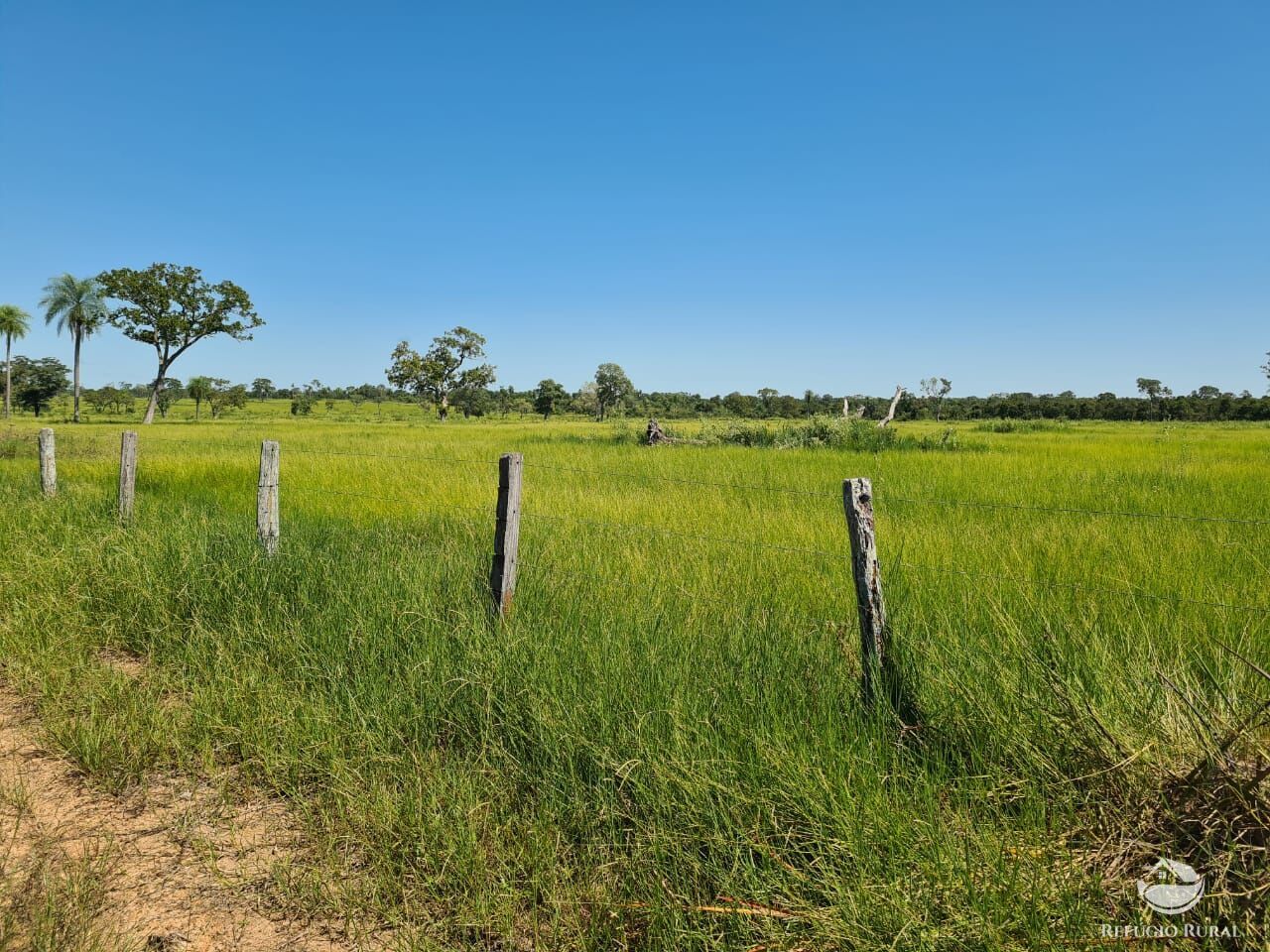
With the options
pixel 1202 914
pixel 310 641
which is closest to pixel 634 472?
pixel 310 641

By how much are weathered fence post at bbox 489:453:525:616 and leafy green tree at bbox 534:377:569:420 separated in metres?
94.9

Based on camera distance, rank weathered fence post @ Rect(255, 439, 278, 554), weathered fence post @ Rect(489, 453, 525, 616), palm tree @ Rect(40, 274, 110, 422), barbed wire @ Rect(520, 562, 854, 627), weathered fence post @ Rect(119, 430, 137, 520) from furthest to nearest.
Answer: palm tree @ Rect(40, 274, 110, 422) → weathered fence post @ Rect(119, 430, 137, 520) → weathered fence post @ Rect(255, 439, 278, 554) → barbed wire @ Rect(520, 562, 854, 627) → weathered fence post @ Rect(489, 453, 525, 616)

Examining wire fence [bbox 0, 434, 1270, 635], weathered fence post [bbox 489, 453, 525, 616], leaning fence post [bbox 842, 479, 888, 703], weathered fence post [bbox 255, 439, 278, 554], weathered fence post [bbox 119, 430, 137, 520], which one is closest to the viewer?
leaning fence post [bbox 842, 479, 888, 703]

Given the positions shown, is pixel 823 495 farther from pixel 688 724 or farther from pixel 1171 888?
pixel 1171 888

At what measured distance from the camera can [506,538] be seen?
471 cm

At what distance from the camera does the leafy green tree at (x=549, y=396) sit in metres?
100

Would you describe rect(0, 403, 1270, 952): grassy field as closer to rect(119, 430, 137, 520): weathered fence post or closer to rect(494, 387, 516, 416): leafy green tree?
rect(119, 430, 137, 520): weathered fence post

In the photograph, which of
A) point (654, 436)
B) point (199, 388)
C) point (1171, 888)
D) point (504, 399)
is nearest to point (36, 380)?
point (199, 388)

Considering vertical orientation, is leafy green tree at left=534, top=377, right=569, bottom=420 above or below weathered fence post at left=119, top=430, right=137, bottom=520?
above

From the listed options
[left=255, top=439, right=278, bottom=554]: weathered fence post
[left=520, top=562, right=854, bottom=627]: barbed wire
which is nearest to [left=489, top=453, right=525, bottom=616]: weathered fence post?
[left=520, top=562, right=854, bottom=627]: barbed wire

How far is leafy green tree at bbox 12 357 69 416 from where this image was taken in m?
74.3

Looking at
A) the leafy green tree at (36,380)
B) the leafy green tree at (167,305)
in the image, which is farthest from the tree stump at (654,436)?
the leafy green tree at (36,380)

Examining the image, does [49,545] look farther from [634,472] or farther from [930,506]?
[930,506]

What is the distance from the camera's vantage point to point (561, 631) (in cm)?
412
